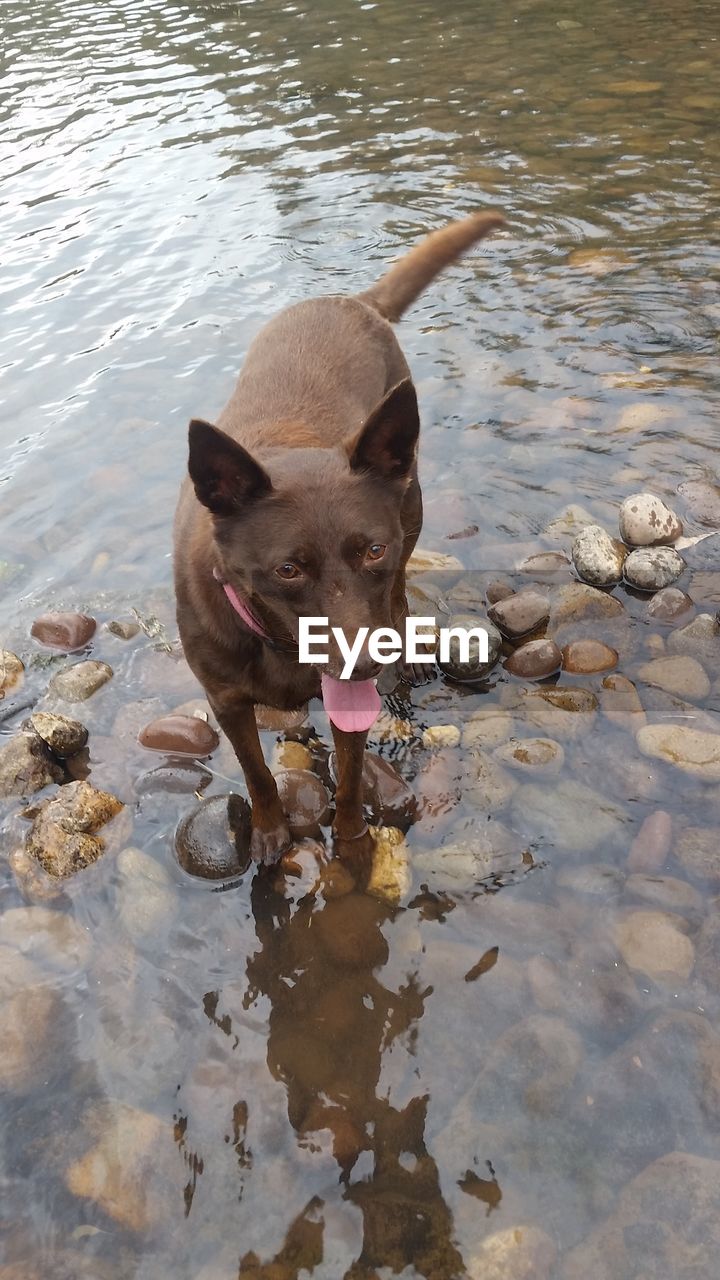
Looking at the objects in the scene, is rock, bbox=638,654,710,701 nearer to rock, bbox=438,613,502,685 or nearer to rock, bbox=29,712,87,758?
rock, bbox=438,613,502,685

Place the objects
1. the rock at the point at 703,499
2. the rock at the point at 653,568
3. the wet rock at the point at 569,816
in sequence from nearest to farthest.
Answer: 1. the wet rock at the point at 569,816
2. the rock at the point at 653,568
3. the rock at the point at 703,499

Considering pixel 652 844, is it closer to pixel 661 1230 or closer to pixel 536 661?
pixel 536 661

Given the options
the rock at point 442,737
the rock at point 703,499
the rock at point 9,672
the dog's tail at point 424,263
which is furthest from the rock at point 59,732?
the rock at point 703,499

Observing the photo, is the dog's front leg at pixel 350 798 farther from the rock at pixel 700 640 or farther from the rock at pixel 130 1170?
the rock at pixel 700 640

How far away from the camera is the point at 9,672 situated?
4.66m

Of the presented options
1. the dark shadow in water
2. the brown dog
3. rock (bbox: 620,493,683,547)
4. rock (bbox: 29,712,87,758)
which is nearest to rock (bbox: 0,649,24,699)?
rock (bbox: 29,712,87,758)

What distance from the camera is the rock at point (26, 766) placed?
4.00 meters

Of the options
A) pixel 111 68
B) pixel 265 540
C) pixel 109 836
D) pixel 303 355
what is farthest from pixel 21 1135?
pixel 111 68

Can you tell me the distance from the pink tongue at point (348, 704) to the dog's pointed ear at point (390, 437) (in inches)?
27.0

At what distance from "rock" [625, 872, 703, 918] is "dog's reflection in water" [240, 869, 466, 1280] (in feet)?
2.88

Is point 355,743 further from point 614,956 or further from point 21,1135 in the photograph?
point 21,1135

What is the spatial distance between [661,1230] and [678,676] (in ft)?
7.49

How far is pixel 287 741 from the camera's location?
4.19 meters

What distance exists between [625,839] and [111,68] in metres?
15.5
